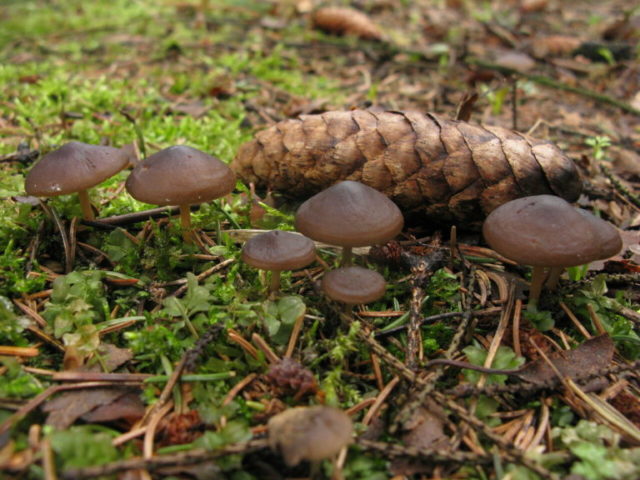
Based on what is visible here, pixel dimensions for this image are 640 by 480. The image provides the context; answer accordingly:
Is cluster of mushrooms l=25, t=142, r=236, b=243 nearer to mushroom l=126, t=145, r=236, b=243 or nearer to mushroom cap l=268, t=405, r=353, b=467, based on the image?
mushroom l=126, t=145, r=236, b=243

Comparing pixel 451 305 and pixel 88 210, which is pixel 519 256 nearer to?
pixel 451 305

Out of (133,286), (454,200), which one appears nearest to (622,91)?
(454,200)

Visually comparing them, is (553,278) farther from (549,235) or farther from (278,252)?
(278,252)

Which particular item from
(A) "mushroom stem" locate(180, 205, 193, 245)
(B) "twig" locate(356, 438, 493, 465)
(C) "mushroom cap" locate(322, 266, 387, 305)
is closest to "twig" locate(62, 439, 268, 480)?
(B) "twig" locate(356, 438, 493, 465)

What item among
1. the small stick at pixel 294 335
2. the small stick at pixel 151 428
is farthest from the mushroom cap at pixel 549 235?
the small stick at pixel 151 428

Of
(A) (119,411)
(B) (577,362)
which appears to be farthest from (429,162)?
(A) (119,411)

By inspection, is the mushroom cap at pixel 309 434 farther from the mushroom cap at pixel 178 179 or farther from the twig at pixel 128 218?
the twig at pixel 128 218
